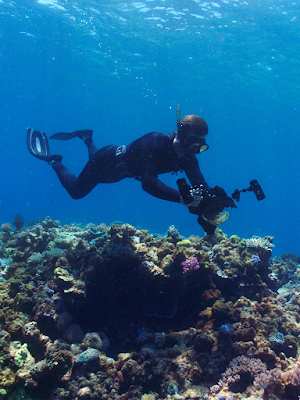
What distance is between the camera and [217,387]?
141 inches

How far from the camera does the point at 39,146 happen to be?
9055mm

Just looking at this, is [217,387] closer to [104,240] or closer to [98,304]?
[98,304]

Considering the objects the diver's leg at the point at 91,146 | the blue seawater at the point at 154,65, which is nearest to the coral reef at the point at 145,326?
the diver's leg at the point at 91,146

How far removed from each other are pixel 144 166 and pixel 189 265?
2383mm

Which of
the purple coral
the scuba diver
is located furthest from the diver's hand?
the purple coral

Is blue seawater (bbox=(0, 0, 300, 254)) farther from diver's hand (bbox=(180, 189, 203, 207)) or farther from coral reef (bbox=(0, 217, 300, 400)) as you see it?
diver's hand (bbox=(180, 189, 203, 207))

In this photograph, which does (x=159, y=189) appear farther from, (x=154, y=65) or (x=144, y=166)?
(x=154, y=65)

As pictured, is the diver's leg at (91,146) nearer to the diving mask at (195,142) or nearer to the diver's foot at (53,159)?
the diver's foot at (53,159)

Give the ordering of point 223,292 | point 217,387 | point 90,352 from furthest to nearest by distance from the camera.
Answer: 1. point 223,292
2. point 90,352
3. point 217,387

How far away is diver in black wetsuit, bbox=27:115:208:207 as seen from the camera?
4441 millimetres

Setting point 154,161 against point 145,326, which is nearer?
point 154,161

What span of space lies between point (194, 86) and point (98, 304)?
1355 inches

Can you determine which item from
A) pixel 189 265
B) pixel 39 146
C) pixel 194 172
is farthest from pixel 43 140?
pixel 189 265

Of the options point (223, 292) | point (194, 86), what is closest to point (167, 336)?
point (223, 292)
